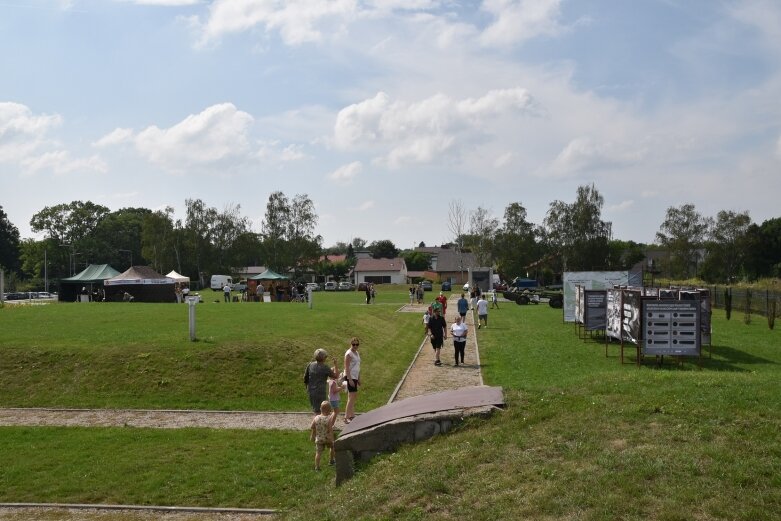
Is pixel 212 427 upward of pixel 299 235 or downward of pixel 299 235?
downward

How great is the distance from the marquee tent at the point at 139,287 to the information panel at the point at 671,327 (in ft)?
119

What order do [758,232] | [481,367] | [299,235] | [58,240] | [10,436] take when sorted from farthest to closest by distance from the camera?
1. [58,240]
2. [299,235]
3. [758,232]
4. [481,367]
5. [10,436]

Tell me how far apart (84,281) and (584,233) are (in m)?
55.2

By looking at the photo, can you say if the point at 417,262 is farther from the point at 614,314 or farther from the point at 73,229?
the point at 614,314

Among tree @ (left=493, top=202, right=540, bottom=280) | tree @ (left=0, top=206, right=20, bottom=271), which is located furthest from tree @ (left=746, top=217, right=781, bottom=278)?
tree @ (left=0, top=206, right=20, bottom=271)

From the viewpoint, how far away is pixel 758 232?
77188 mm

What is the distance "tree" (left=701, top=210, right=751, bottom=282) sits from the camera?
73.9 m

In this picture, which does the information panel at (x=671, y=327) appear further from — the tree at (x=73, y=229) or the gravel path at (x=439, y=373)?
the tree at (x=73, y=229)

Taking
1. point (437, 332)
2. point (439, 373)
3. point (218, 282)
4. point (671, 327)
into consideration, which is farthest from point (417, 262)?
point (671, 327)

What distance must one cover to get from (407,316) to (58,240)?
8196 cm

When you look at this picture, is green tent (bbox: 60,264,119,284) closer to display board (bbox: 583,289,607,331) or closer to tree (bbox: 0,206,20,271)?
display board (bbox: 583,289,607,331)

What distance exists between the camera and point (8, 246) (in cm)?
10606

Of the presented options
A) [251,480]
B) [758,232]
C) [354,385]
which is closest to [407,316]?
[354,385]

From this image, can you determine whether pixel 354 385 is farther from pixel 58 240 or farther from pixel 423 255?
pixel 423 255
